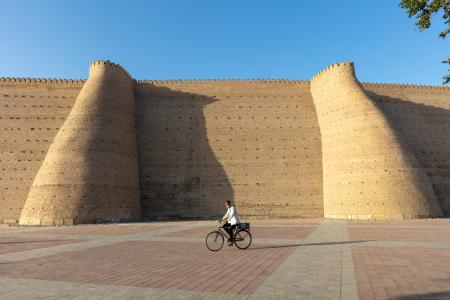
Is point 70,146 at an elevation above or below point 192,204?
above

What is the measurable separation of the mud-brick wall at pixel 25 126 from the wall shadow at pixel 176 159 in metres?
6.04

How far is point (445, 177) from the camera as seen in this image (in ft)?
97.0

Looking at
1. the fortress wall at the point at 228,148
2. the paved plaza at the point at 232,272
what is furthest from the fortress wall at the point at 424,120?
the paved plaza at the point at 232,272

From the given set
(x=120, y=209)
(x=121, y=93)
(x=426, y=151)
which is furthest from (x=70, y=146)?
(x=426, y=151)

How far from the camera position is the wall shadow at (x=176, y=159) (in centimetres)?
2697

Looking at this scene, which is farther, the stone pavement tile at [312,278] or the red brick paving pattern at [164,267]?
the red brick paving pattern at [164,267]

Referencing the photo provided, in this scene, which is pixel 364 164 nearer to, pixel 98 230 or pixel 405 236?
pixel 405 236

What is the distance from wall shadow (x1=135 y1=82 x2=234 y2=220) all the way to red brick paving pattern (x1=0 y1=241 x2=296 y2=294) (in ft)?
56.4

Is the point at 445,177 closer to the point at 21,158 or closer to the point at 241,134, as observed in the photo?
the point at 241,134

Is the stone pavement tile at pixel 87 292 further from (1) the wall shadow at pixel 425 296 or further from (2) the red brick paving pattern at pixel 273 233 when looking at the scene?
(2) the red brick paving pattern at pixel 273 233

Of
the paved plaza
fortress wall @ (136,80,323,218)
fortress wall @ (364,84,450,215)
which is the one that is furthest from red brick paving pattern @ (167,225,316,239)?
fortress wall @ (364,84,450,215)

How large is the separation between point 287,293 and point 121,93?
2610cm

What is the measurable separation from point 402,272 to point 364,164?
19.3 m

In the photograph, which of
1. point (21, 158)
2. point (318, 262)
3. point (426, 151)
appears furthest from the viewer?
point (426, 151)
